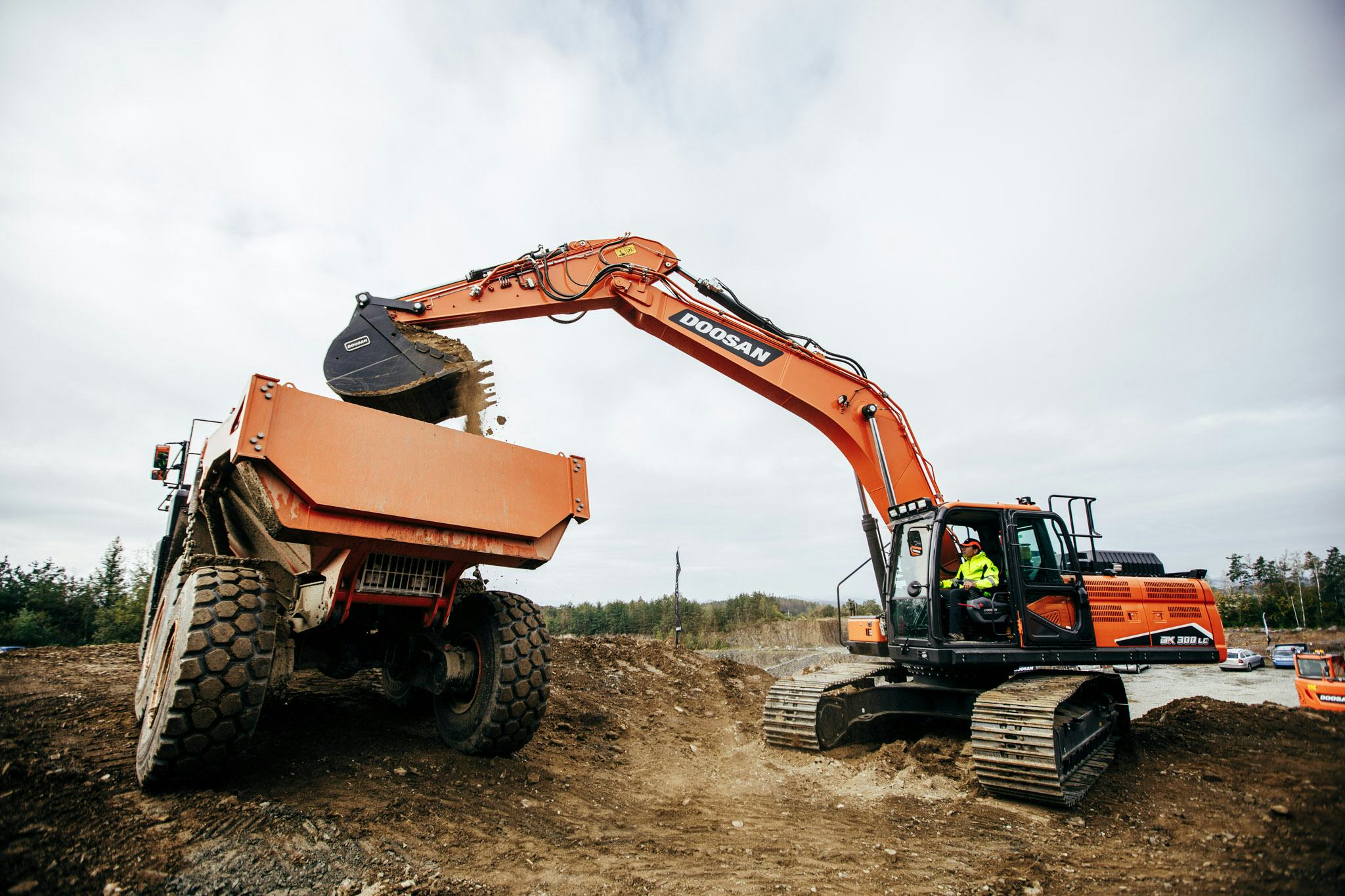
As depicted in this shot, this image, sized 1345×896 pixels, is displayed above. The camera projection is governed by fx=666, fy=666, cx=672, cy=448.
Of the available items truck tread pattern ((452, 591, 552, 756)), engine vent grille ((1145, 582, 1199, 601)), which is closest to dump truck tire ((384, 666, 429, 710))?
truck tread pattern ((452, 591, 552, 756))

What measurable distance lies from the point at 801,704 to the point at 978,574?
2.20 m

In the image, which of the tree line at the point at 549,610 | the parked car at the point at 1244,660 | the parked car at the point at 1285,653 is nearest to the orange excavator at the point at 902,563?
the parked car at the point at 1285,653

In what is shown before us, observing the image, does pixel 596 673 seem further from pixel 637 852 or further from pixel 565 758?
pixel 637 852

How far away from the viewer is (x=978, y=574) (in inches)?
248

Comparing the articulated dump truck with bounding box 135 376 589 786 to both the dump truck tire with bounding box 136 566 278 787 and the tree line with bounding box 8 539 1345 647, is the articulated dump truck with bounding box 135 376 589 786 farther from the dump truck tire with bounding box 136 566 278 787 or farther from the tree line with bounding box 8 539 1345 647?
the tree line with bounding box 8 539 1345 647

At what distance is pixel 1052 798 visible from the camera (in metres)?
4.82

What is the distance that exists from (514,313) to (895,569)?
4.66 m

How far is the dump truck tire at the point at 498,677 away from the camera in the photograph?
15.4ft

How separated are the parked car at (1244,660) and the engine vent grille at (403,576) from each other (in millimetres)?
25441

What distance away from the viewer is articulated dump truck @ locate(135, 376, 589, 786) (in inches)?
140

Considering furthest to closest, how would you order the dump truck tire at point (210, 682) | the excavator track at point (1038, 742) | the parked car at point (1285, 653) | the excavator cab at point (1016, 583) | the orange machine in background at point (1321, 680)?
the parked car at point (1285, 653) < the orange machine in background at point (1321, 680) < the excavator cab at point (1016, 583) < the excavator track at point (1038, 742) < the dump truck tire at point (210, 682)

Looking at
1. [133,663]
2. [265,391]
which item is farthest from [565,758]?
[133,663]

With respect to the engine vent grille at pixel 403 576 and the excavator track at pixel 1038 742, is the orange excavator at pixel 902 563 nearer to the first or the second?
the excavator track at pixel 1038 742

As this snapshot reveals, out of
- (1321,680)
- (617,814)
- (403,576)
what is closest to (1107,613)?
(1321,680)
